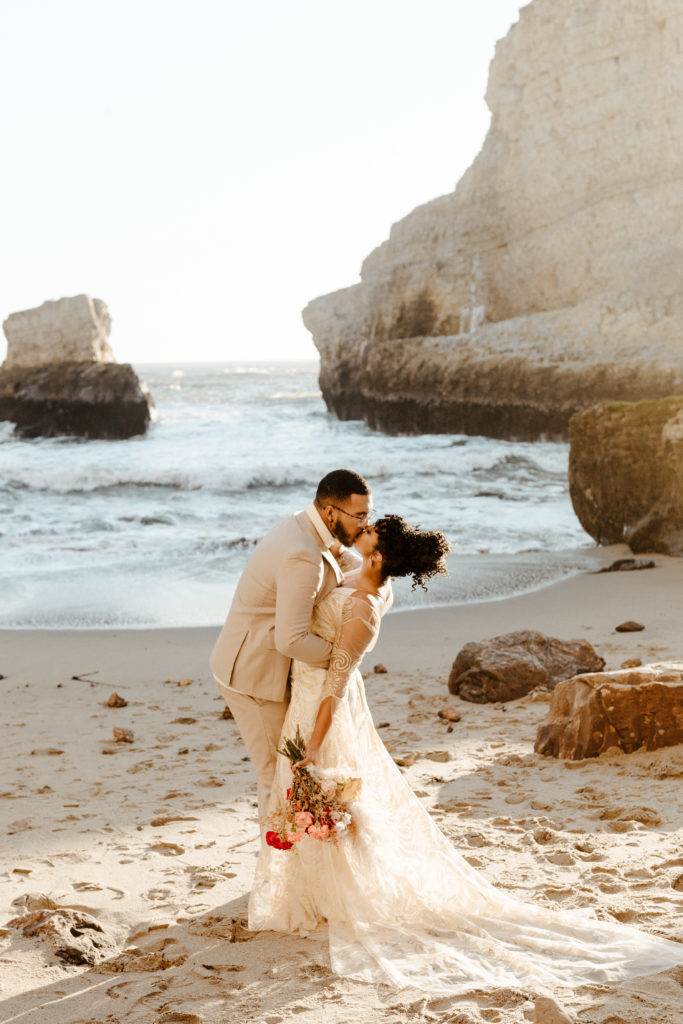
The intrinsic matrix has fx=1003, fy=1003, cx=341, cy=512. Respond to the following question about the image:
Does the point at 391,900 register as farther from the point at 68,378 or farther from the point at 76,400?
the point at 68,378

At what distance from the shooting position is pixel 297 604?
3.13m

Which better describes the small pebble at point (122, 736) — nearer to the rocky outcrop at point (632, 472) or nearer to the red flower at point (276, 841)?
the red flower at point (276, 841)

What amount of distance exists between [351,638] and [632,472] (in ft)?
26.2

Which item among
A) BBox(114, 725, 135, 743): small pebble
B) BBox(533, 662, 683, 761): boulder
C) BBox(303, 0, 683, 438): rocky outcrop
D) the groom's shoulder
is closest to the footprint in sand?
BBox(114, 725, 135, 743): small pebble

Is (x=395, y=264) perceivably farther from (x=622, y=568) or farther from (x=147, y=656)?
(x=147, y=656)

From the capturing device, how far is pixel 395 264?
3747cm

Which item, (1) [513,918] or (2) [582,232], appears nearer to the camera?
(1) [513,918]

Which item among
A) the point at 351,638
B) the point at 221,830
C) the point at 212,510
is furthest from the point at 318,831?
the point at 212,510

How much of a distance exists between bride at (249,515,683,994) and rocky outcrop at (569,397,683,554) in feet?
24.6

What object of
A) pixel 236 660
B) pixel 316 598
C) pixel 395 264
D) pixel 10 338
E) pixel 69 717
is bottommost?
pixel 69 717

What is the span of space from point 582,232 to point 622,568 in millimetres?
26979

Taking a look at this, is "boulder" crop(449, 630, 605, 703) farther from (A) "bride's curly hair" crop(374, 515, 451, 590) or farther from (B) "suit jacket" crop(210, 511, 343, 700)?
(A) "bride's curly hair" crop(374, 515, 451, 590)

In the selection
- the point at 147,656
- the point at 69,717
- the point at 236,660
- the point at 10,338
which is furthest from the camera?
the point at 10,338

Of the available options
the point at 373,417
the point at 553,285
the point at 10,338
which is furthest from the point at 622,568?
the point at 10,338
